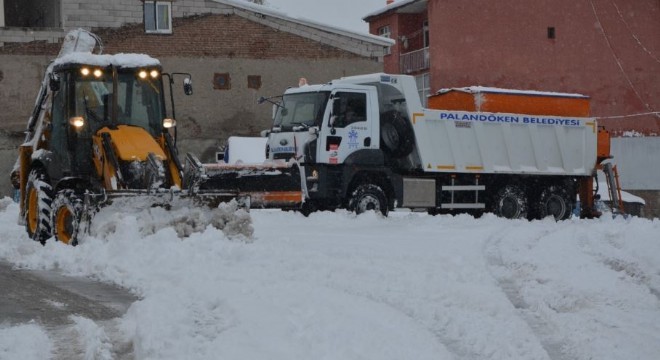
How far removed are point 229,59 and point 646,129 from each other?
1763 cm

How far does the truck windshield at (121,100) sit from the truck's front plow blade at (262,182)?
9.33ft

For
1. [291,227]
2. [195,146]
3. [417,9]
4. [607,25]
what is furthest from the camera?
[417,9]

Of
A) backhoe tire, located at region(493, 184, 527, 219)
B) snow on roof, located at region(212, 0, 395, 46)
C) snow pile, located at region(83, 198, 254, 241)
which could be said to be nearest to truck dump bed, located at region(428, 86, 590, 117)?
backhoe tire, located at region(493, 184, 527, 219)

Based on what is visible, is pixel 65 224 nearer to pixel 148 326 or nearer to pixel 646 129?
pixel 148 326

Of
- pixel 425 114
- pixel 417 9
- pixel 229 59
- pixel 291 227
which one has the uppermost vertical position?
pixel 417 9

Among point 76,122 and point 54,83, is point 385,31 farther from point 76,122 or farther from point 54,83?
point 54,83

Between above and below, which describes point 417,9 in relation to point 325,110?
above

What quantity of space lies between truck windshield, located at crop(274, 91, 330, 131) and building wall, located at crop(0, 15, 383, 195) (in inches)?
530

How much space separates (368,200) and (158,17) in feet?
51.2

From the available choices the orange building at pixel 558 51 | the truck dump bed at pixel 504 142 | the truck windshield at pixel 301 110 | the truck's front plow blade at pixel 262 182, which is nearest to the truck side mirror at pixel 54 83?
the truck's front plow blade at pixel 262 182

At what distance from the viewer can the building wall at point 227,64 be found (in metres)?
32.8

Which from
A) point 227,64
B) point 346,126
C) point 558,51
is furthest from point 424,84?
point 346,126

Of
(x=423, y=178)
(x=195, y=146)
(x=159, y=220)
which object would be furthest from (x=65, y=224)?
(x=195, y=146)

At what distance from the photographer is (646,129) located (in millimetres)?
41281
